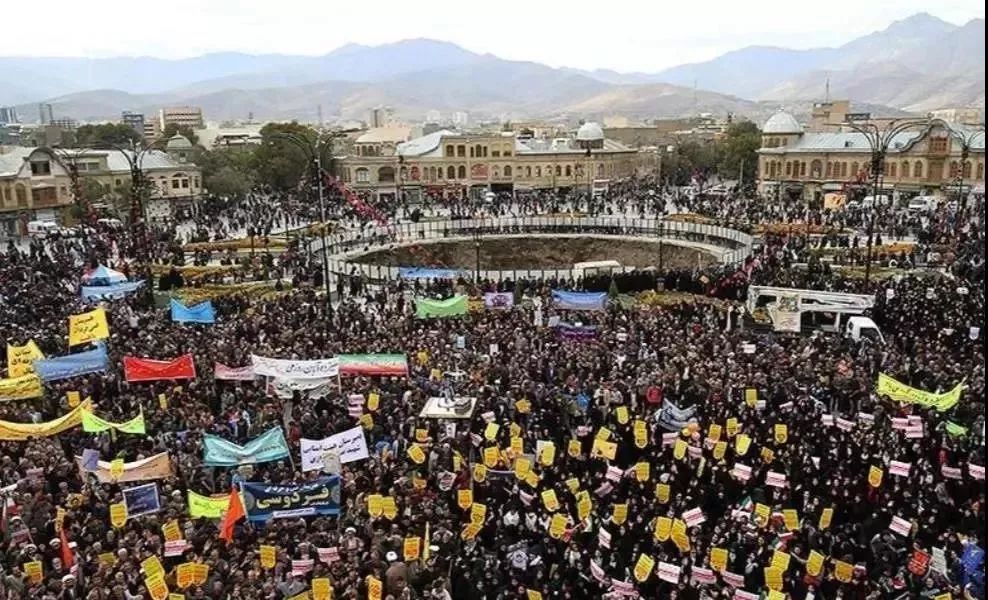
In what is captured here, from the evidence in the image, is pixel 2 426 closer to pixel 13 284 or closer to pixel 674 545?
pixel 674 545

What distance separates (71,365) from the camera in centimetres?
2011

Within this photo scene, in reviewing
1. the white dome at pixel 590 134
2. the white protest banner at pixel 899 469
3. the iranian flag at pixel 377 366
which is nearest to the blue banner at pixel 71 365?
the iranian flag at pixel 377 366

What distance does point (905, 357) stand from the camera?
71.0 ft

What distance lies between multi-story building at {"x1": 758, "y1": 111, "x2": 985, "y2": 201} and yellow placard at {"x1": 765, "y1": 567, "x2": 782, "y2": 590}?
50367 mm

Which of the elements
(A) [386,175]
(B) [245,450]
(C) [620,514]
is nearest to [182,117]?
(A) [386,175]

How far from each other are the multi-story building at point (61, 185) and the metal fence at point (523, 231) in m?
16.8

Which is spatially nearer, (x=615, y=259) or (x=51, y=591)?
(x=51, y=591)

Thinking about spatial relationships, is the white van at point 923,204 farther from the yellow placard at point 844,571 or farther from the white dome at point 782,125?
the yellow placard at point 844,571

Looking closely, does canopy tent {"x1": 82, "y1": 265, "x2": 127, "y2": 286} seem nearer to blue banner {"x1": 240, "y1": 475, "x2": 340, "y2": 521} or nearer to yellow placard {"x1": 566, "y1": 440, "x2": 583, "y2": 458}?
blue banner {"x1": 240, "y1": 475, "x2": 340, "y2": 521}

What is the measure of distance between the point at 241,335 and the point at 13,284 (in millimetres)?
12525

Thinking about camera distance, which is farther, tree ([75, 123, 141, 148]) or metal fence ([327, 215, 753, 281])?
tree ([75, 123, 141, 148])

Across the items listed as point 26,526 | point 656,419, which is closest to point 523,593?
point 656,419

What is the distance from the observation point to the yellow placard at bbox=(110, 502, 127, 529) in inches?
548

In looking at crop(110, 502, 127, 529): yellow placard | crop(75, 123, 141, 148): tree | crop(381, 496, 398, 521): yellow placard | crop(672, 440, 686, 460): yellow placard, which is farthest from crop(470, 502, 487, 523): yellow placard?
crop(75, 123, 141, 148): tree
